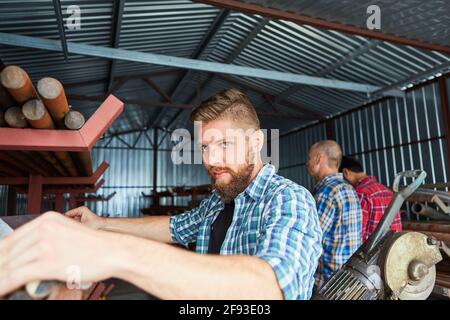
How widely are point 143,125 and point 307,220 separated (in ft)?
63.1

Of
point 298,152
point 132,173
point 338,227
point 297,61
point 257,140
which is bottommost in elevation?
point 338,227

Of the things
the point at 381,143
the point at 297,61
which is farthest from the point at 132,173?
the point at 381,143

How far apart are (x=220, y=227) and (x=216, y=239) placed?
7 centimetres

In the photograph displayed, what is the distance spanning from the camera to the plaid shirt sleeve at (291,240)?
951 millimetres

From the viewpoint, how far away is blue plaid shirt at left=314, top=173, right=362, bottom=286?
300cm

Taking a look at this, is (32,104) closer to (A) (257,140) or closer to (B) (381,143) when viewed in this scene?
(A) (257,140)

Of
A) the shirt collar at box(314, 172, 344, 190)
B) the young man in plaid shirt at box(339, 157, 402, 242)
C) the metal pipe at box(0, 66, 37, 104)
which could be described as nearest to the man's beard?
the metal pipe at box(0, 66, 37, 104)

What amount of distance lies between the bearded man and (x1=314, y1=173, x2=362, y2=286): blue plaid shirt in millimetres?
1494

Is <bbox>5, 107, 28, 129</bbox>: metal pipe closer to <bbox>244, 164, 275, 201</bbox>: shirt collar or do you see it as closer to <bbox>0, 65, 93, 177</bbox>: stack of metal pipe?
<bbox>0, 65, 93, 177</bbox>: stack of metal pipe

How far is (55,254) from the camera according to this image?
0.65 meters

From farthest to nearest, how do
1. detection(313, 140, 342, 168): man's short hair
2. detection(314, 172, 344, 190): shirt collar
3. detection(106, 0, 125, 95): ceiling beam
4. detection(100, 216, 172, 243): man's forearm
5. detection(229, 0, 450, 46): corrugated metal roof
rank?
detection(106, 0, 125, 95): ceiling beam → detection(229, 0, 450, 46): corrugated metal roof → detection(313, 140, 342, 168): man's short hair → detection(314, 172, 344, 190): shirt collar → detection(100, 216, 172, 243): man's forearm

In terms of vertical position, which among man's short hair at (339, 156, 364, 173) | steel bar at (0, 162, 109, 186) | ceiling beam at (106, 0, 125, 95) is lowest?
steel bar at (0, 162, 109, 186)
